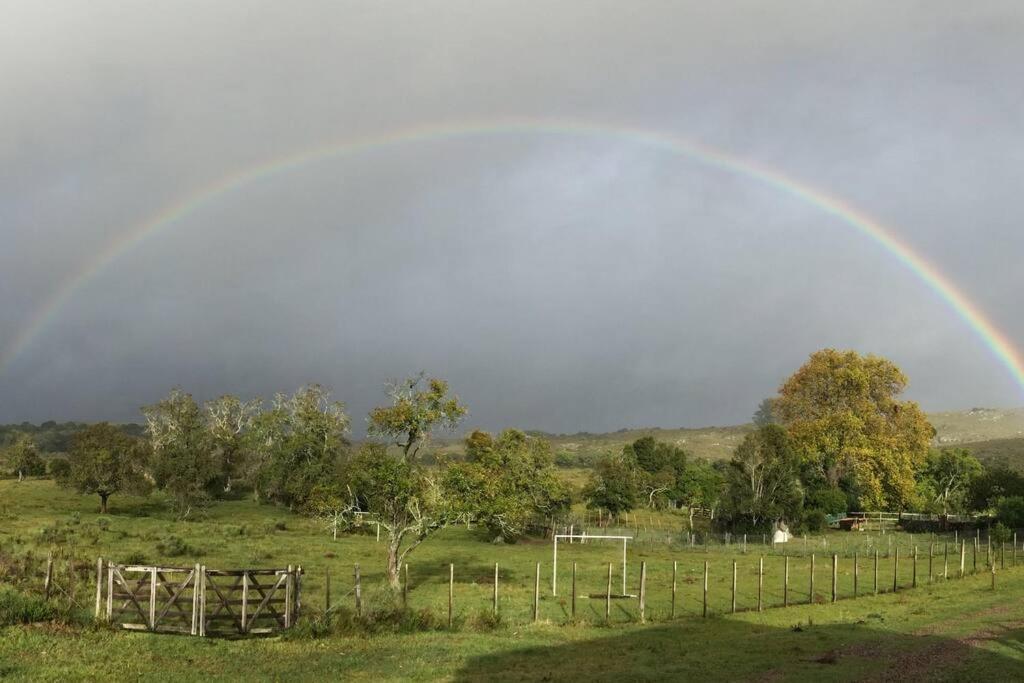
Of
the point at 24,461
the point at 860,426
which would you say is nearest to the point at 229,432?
the point at 24,461

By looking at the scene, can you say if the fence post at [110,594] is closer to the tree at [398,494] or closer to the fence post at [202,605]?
the fence post at [202,605]

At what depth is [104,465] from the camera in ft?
273

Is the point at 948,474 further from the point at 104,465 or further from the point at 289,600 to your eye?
the point at 289,600

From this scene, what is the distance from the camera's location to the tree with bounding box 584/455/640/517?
97250 mm

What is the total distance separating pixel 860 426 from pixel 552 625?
67649mm

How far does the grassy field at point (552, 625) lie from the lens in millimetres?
22500

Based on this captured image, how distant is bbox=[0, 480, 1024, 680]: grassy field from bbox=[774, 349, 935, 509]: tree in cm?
1948

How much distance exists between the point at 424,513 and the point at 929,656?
22632 mm

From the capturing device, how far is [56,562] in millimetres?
40969

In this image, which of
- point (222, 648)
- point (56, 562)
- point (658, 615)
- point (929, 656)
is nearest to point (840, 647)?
point (929, 656)

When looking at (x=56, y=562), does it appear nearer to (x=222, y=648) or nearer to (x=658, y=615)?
(x=222, y=648)

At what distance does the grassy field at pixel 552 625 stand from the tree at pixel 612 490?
28077 mm

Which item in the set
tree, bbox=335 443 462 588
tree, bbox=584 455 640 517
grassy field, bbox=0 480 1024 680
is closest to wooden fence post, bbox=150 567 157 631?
grassy field, bbox=0 480 1024 680

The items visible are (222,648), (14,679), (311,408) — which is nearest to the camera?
(14,679)
